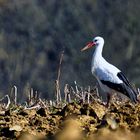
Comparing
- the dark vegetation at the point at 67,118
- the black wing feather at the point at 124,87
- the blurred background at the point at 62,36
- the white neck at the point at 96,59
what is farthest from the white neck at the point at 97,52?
the blurred background at the point at 62,36

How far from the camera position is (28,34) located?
→ 52344mm

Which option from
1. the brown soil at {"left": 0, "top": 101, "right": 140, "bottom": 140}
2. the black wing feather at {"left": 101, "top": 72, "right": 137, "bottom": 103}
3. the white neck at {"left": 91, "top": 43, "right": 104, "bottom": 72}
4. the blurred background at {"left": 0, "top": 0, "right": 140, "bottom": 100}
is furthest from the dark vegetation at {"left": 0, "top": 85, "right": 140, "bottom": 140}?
the blurred background at {"left": 0, "top": 0, "right": 140, "bottom": 100}

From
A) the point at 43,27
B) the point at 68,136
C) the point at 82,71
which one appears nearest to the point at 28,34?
the point at 43,27

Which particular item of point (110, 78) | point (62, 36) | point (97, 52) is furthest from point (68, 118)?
point (62, 36)

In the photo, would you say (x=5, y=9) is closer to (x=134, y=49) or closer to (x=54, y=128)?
(x=134, y=49)

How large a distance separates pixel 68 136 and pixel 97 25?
48.7 metres

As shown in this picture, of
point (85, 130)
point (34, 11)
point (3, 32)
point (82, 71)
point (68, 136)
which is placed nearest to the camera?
point (68, 136)

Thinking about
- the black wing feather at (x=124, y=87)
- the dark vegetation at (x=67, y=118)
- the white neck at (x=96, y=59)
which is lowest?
the dark vegetation at (x=67, y=118)

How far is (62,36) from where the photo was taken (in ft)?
174

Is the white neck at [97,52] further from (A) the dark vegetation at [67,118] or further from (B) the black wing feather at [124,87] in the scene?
(A) the dark vegetation at [67,118]

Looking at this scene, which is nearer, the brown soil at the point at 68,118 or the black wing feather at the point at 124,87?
the brown soil at the point at 68,118

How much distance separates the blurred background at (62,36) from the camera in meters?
47.8

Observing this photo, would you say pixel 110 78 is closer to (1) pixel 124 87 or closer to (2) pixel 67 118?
(1) pixel 124 87

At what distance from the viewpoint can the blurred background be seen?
157ft
